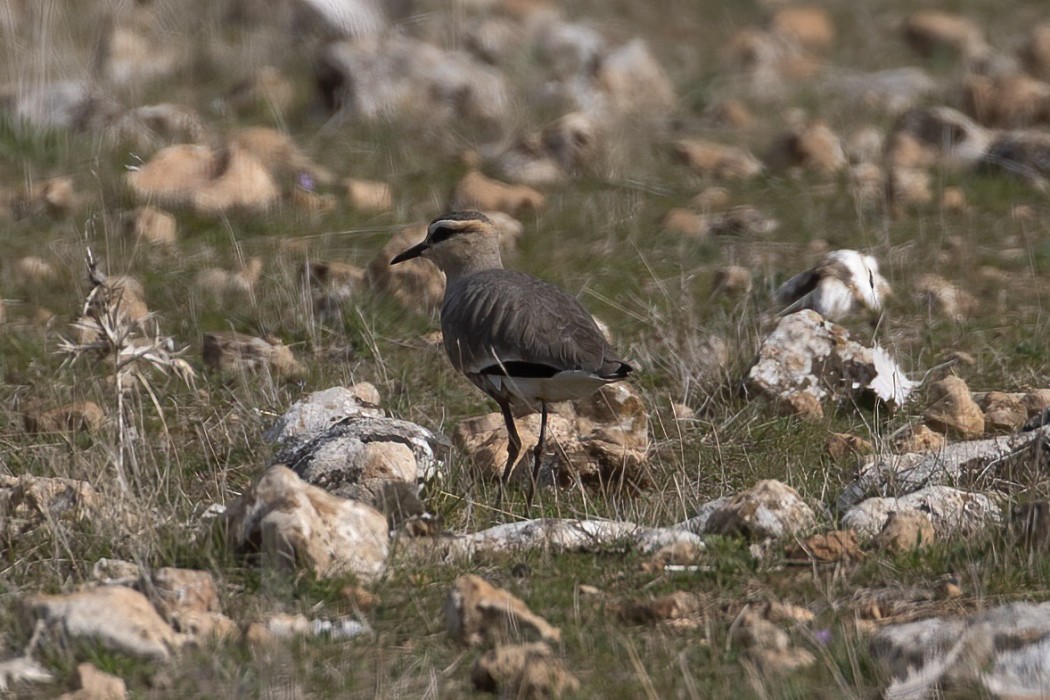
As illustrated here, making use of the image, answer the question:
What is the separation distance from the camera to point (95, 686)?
152 inches

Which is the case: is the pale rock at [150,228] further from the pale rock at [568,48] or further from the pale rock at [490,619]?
the pale rock at [490,619]

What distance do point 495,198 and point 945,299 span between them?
8.87 feet

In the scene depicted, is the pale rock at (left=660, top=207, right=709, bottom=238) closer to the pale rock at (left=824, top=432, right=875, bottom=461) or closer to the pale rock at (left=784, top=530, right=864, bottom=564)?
the pale rock at (left=824, top=432, right=875, bottom=461)

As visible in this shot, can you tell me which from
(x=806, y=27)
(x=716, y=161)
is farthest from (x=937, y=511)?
(x=806, y=27)

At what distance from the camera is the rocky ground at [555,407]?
4.23 meters

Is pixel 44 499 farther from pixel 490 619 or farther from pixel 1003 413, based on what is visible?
pixel 1003 413

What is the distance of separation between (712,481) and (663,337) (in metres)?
1.46

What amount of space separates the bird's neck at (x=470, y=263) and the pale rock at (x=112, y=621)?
301 centimetres

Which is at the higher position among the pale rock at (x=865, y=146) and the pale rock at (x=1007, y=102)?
the pale rock at (x=1007, y=102)

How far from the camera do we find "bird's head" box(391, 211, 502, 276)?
697 centimetres

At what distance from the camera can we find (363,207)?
932 centimetres

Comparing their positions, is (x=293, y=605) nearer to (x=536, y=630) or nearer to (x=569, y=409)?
(x=536, y=630)

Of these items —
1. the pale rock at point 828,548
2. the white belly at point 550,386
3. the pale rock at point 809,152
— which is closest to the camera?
the pale rock at point 828,548

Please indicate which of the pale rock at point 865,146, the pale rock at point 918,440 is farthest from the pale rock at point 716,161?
the pale rock at point 918,440
